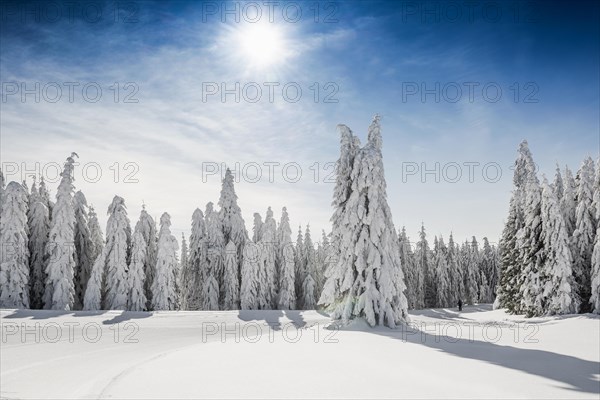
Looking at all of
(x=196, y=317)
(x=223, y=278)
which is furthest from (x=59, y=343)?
(x=223, y=278)

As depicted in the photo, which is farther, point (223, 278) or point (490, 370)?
point (223, 278)

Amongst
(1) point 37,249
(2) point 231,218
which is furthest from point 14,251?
(2) point 231,218

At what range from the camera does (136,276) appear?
1494 inches

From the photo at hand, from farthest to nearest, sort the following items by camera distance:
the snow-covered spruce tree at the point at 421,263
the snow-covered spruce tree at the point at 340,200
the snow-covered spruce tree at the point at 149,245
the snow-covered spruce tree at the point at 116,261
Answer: the snow-covered spruce tree at the point at 421,263 → the snow-covered spruce tree at the point at 149,245 → the snow-covered spruce tree at the point at 116,261 → the snow-covered spruce tree at the point at 340,200

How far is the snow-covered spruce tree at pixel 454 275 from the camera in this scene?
7294 cm

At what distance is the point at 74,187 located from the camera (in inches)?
1444

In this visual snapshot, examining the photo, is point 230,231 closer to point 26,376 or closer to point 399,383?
point 26,376

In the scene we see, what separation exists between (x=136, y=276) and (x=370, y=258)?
25.8 meters

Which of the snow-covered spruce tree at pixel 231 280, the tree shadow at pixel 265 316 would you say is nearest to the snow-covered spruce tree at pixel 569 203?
the tree shadow at pixel 265 316

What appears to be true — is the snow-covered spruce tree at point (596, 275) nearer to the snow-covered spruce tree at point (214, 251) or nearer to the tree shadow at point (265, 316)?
the tree shadow at point (265, 316)

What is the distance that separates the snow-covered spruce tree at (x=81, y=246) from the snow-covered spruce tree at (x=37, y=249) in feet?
9.22

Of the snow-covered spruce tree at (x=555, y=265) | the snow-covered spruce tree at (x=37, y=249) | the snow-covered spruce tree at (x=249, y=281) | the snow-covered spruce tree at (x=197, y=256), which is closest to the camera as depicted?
the snow-covered spruce tree at (x=555, y=265)

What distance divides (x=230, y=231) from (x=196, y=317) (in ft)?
63.3

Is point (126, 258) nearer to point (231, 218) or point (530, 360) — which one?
point (231, 218)
